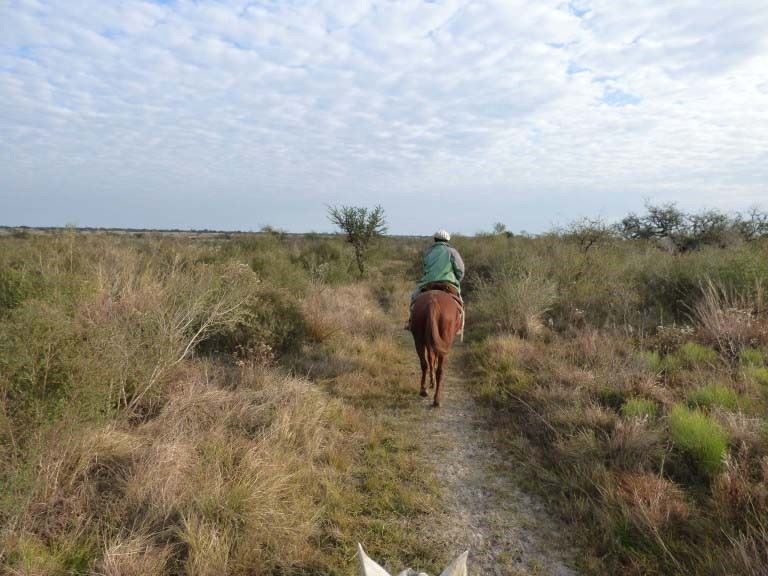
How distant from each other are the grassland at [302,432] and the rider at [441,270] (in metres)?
1.55

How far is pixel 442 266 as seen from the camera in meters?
6.88

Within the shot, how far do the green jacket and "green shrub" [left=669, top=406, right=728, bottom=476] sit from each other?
3.48m

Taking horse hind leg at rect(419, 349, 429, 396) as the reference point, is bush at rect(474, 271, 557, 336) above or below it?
above

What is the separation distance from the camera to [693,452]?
12.5 feet

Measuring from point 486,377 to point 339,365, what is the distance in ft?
7.95

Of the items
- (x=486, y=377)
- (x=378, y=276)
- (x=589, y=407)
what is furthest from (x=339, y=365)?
(x=378, y=276)

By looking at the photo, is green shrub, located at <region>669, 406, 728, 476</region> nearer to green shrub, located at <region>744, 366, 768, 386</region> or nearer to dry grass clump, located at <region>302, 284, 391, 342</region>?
green shrub, located at <region>744, 366, 768, 386</region>

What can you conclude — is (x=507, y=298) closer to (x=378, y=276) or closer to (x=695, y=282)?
(x=695, y=282)

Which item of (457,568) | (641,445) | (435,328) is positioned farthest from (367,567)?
(435,328)

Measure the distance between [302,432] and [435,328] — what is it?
2.50 metres

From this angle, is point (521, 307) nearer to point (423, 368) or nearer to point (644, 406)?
point (423, 368)

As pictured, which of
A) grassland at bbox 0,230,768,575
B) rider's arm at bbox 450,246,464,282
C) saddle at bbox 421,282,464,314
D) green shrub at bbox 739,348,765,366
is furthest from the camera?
rider's arm at bbox 450,246,464,282

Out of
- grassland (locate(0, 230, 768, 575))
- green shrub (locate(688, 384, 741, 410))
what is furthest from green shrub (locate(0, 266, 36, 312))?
green shrub (locate(688, 384, 741, 410))

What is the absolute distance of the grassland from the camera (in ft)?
9.32
